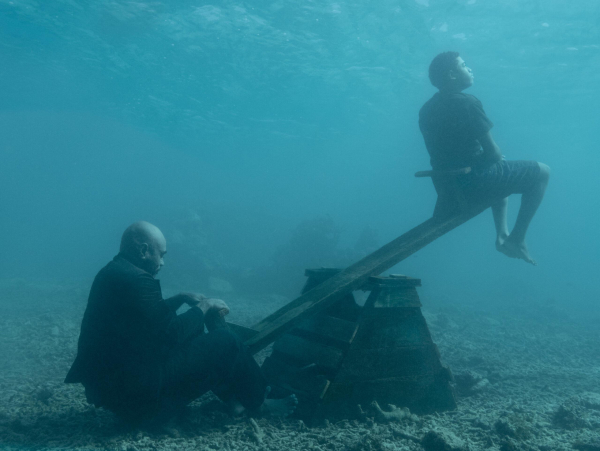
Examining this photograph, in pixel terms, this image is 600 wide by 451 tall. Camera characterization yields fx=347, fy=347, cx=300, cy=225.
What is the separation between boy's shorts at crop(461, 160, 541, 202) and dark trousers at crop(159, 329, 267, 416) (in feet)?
9.26

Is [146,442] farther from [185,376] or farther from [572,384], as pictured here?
[572,384]

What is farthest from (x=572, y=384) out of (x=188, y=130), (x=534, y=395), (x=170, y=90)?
(x=188, y=130)

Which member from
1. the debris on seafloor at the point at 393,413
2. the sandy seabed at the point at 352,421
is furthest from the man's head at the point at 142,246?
the debris on seafloor at the point at 393,413

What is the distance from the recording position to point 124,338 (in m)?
2.57

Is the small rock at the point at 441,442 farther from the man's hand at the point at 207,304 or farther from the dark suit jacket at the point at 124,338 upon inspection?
the dark suit jacket at the point at 124,338

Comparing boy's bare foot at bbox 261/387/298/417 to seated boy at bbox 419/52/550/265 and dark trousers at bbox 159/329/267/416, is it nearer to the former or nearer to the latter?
dark trousers at bbox 159/329/267/416

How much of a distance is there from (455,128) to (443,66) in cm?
74

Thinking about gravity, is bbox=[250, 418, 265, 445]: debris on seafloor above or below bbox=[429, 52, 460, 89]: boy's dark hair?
below

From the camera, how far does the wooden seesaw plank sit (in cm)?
311

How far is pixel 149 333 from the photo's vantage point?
261cm

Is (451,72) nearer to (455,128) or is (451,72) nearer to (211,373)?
(455,128)

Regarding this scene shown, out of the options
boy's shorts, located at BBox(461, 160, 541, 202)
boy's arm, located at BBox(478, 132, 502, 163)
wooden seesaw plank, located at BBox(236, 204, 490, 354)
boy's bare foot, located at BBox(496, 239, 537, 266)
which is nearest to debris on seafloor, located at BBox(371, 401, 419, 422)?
wooden seesaw plank, located at BBox(236, 204, 490, 354)

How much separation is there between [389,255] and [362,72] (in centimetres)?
2953

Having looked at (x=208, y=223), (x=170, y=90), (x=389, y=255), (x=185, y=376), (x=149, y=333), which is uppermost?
(x=170, y=90)
